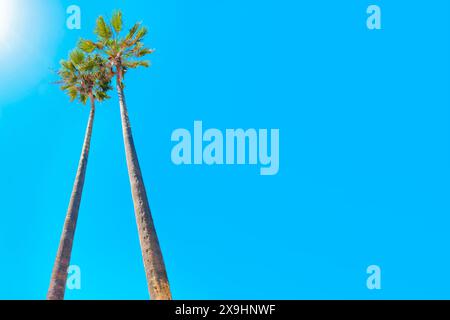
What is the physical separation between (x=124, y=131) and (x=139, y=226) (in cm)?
448

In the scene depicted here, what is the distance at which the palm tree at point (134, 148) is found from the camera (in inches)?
408

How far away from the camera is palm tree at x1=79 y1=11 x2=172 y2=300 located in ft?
34.0

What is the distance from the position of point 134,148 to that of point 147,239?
3.97m

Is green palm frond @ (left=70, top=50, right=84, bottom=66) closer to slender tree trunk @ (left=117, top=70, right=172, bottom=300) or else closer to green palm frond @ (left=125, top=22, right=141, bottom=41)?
green palm frond @ (left=125, top=22, right=141, bottom=41)

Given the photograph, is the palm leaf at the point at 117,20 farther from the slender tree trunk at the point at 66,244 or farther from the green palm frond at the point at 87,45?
the slender tree trunk at the point at 66,244

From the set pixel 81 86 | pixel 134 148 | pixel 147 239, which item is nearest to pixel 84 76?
pixel 81 86

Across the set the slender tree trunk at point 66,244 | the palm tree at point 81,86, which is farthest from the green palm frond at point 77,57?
the slender tree trunk at point 66,244

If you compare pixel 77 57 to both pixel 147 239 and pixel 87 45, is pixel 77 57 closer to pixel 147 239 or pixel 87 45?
pixel 87 45

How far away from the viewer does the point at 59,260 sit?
38.7 feet

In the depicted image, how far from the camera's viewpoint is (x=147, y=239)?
11102mm

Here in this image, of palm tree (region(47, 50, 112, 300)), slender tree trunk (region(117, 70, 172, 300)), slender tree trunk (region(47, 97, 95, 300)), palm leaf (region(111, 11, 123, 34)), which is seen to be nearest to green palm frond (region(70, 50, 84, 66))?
palm tree (region(47, 50, 112, 300))

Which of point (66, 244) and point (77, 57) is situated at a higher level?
point (77, 57)
